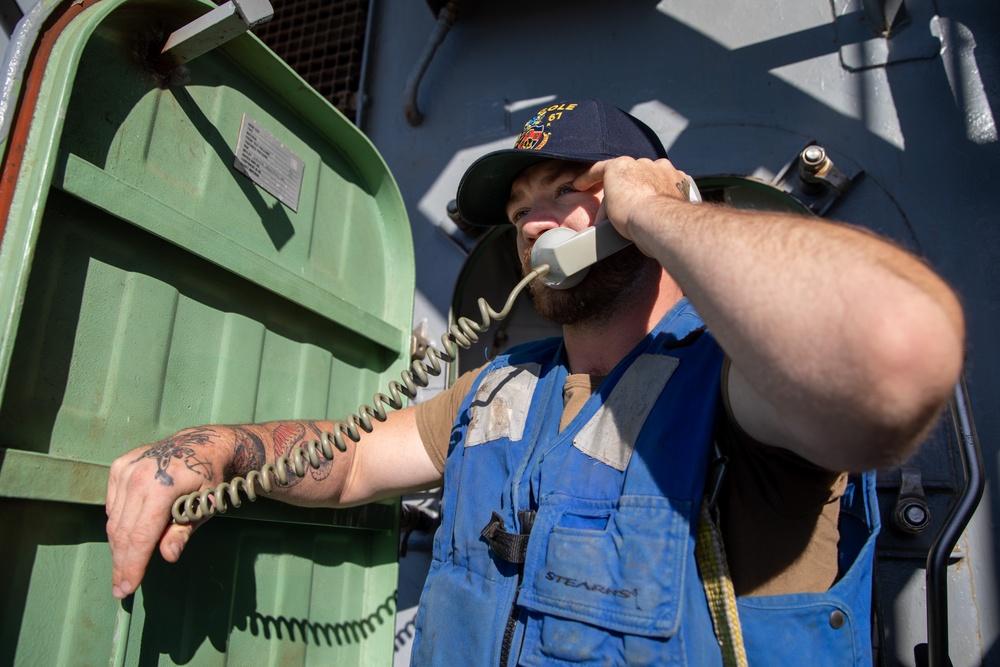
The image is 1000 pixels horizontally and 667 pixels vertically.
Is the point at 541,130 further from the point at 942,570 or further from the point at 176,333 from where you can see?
the point at 942,570

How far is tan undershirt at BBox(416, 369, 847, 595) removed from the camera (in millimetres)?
1273

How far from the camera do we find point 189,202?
1.66 m

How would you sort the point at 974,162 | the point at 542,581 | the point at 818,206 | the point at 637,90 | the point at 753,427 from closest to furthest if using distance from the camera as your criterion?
the point at 753,427, the point at 542,581, the point at 974,162, the point at 818,206, the point at 637,90

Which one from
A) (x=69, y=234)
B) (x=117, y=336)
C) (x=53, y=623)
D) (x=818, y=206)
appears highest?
(x=818, y=206)

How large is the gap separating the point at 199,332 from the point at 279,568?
66 cm

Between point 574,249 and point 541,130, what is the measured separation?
502mm

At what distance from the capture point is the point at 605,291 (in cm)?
178

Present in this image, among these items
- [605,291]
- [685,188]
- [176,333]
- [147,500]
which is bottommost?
[147,500]

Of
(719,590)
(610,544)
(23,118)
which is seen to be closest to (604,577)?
(610,544)

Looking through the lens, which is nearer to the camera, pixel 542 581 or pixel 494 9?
pixel 542 581

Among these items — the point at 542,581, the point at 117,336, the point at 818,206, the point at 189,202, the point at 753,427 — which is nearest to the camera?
the point at 753,427

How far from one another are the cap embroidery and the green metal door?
608 mm

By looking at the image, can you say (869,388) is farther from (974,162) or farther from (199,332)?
(974,162)

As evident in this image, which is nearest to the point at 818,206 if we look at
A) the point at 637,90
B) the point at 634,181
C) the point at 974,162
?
the point at 974,162
